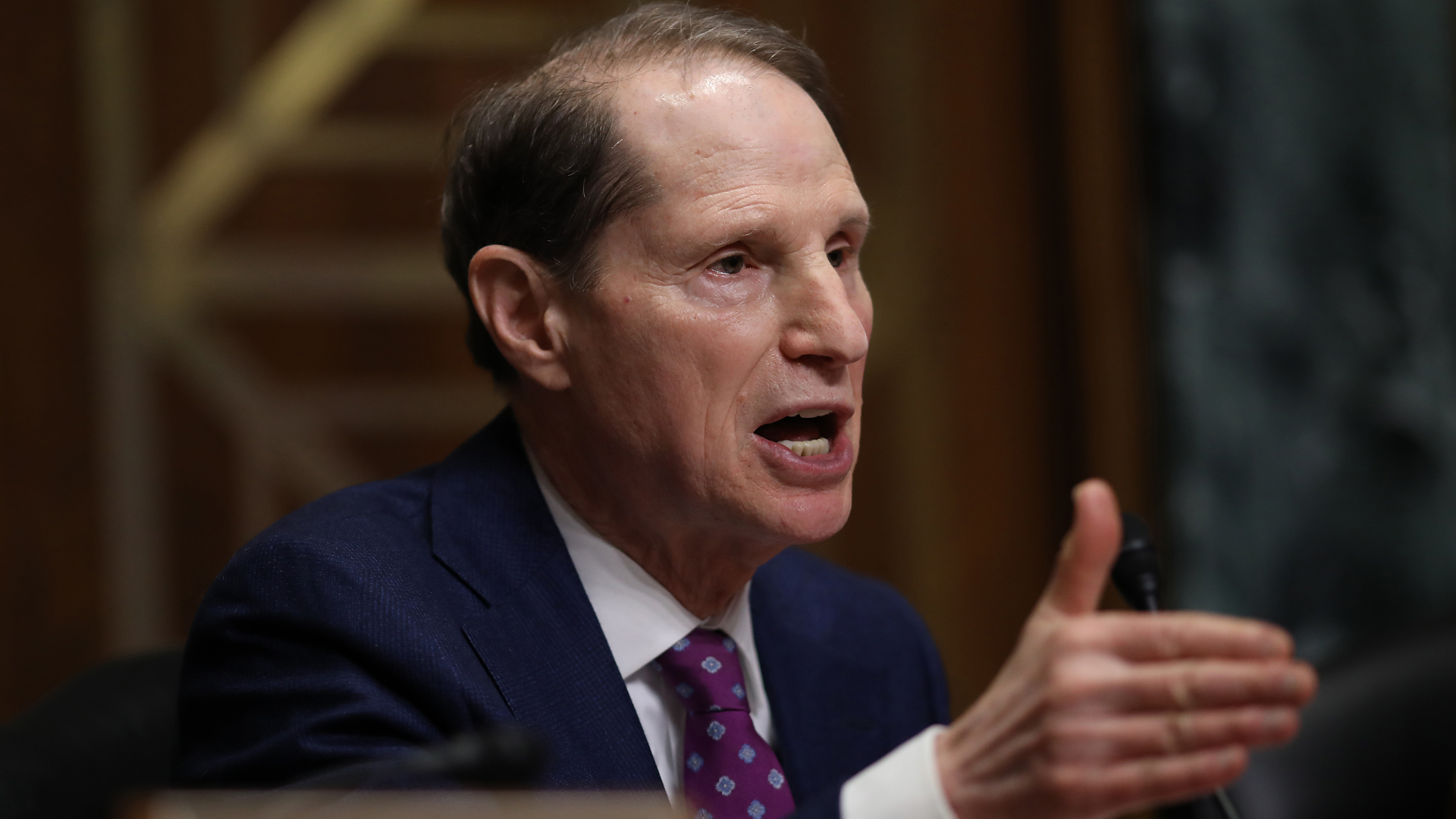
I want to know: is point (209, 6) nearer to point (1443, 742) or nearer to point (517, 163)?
point (517, 163)

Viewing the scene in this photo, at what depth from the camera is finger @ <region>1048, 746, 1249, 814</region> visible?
768 millimetres

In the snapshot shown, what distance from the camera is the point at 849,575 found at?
1711 millimetres

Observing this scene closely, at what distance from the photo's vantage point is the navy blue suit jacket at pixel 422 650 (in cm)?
107

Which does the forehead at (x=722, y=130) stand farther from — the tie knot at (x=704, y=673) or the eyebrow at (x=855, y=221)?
the tie knot at (x=704, y=673)

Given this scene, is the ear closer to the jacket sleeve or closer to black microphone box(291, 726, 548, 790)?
the jacket sleeve

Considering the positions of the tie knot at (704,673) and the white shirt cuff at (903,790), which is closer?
the white shirt cuff at (903,790)

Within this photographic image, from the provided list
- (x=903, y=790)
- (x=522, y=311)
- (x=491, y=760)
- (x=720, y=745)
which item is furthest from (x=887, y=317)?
(x=491, y=760)

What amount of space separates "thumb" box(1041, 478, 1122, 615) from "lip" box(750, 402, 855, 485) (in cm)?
47

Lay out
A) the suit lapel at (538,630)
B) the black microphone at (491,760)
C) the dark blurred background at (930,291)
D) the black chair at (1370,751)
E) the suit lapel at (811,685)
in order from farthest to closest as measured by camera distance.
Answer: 1. the dark blurred background at (930,291)
2. the black chair at (1370,751)
3. the suit lapel at (811,685)
4. the suit lapel at (538,630)
5. the black microphone at (491,760)

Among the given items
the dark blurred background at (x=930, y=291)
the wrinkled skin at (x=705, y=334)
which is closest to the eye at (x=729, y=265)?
the wrinkled skin at (x=705, y=334)

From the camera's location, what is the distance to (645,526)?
4.34ft

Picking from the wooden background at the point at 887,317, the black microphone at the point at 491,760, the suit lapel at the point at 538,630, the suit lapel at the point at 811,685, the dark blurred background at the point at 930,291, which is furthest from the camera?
the wooden background at the point at 887,317

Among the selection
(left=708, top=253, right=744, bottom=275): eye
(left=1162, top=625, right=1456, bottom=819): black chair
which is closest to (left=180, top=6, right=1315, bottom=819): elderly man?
Result: (left=708, top=253, right=744, bottom=275): eye

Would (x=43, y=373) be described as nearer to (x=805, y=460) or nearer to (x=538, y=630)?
(x=538, y=630)
